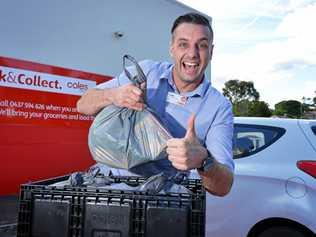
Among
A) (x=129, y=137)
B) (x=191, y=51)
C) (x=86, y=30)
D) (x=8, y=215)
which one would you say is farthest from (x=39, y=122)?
(x=129, y=137)

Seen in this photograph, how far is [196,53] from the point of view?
7.84ft

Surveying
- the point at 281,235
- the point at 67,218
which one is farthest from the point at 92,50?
the point at 67,218

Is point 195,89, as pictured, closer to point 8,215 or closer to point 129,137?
point 129,137

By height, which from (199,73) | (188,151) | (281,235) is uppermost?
(199,73)

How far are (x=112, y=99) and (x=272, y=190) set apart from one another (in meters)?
2.67

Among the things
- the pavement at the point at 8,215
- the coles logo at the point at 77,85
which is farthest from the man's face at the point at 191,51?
the coles logo at the point at 77,85

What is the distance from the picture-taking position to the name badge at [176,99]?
8.16 feet

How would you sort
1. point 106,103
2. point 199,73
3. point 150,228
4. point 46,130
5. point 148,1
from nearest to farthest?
1. point 150,228
2. point 106,103
3. point 199,73
4. point 46,130
5. point 148,1

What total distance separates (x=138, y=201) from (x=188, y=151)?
0.86 ft

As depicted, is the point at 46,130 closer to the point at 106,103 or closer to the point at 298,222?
the point at 298,222

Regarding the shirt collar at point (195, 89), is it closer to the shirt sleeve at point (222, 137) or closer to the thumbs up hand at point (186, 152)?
the shirt sleeve at point (222, 137)

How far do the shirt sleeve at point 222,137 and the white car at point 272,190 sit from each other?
2189mm

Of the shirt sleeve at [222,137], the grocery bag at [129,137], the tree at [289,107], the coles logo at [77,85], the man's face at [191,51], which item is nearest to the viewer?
the grocery bag at [129,137]

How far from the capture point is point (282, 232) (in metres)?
4.41
